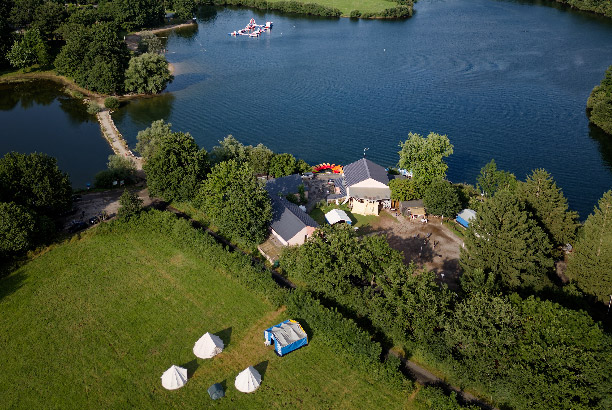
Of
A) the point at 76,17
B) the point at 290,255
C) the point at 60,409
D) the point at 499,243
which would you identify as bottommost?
the point at 60,409

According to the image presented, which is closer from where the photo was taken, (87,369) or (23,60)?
(87,369)

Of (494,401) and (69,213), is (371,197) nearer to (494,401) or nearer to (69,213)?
(494,401)

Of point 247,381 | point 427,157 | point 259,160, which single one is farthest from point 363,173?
point 247,381

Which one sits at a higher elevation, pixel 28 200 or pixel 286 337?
pixel 28 200

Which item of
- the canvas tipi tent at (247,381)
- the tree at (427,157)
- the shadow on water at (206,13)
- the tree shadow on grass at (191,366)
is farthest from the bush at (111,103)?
the shadow on water at (206,13)

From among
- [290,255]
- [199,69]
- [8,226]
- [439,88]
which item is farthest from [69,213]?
[439,88]

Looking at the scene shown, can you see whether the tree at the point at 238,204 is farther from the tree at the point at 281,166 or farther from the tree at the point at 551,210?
the tree at the point at 551,210

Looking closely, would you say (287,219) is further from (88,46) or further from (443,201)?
(88,46)
